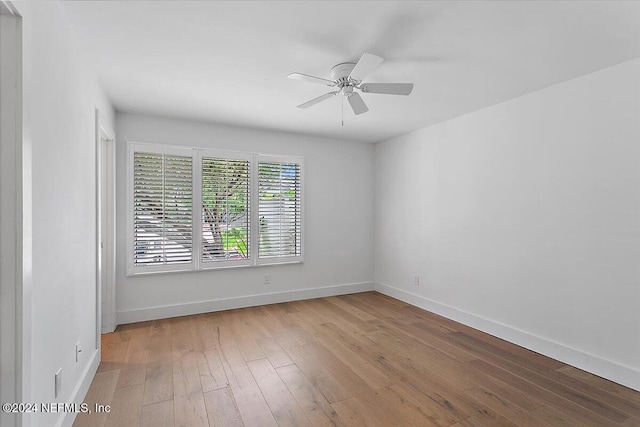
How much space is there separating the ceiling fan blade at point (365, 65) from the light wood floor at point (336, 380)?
7.73ft

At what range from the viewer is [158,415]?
2.05 meters

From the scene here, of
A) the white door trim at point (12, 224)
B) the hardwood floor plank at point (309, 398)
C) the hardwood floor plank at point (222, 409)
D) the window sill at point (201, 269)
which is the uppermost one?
the white door trim at point (12, 224)

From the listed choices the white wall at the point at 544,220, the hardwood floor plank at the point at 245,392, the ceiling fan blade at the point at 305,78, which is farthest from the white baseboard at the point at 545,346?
the ceiling fan blade at the point at 305,78

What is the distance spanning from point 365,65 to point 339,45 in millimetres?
251

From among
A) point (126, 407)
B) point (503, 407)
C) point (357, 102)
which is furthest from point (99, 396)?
point (357, 102)

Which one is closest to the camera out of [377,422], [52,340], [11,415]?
[11,415]

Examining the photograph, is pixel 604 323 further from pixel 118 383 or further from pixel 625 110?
pixel 118 383

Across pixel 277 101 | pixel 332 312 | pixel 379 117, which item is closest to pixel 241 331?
pixel 332 312

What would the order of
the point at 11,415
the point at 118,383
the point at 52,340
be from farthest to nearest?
the point at 118,383
the point at 52,340
the point at 11,415

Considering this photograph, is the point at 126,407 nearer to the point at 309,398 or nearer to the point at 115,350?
the point at 115,350

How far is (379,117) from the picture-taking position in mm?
3893

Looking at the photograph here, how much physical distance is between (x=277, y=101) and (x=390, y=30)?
1583mm

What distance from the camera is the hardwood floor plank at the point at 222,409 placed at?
1.99 meters

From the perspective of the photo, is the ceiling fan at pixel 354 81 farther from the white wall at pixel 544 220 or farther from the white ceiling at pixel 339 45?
the white wall at pixel 544 220
